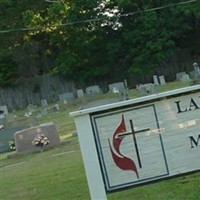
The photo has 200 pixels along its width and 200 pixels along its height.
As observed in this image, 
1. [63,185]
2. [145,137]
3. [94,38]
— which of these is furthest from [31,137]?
[94,38]

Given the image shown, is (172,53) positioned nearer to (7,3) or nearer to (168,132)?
(7,3)

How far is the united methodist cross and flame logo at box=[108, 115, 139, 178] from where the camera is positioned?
198 inches

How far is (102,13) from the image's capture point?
47656 mm

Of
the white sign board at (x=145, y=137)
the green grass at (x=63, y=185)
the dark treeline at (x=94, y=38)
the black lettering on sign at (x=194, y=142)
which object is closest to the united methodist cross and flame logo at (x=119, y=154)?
the white sign board at (x=145, y=137)

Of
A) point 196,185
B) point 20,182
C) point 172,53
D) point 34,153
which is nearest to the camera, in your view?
point 196,185

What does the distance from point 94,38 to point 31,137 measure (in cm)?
3254

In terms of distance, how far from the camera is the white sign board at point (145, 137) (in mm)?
5031

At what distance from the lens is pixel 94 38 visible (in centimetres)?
4766

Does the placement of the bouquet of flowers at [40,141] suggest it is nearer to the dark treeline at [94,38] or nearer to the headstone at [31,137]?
the headstone at [31,137]

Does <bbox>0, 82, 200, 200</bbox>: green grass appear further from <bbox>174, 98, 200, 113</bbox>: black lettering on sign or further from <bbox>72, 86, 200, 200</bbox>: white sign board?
<bbox>174, 98, 200, 113</bbox>: black lettering on sign

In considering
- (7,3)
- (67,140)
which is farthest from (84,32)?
(67,140)

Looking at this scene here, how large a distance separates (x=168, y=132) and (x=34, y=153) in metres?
10.1

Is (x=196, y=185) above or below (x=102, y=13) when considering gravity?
below

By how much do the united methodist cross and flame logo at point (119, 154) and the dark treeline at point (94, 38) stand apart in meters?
40.5
